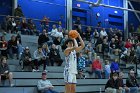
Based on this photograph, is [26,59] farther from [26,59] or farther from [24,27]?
[24,27]

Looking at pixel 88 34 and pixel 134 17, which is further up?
pixel 134 17

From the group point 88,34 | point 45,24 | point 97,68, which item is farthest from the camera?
point 88,34

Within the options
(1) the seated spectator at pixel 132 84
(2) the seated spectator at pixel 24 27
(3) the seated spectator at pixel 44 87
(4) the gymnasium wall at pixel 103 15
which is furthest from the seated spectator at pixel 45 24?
(3) the seated spectator at pixel 44 87

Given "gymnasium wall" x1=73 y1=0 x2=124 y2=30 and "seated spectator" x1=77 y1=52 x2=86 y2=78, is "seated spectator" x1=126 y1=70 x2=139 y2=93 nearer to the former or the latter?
"seated spectator" x1=77 y1=52 x2=86 y2=78

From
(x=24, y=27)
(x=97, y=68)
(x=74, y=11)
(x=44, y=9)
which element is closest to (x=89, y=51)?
(x=97, y=68)

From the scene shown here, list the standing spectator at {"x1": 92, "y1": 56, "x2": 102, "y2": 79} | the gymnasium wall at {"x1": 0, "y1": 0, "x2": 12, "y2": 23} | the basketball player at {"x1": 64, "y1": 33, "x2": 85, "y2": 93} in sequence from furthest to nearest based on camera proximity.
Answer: the gymnasium wall at {"x1": 0, "y1": 0, "x2": 12, "y2": 23}, the standing spectator at {"x1": 92, "y1": 56, "x2": 102, "y2": 79}, the basketball player at {"x1": 64, "y1": 33, "x2": 85, "y2": 93}

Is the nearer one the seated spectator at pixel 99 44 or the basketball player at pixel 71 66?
the basketball player at pixel 71 66

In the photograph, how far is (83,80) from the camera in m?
14.4

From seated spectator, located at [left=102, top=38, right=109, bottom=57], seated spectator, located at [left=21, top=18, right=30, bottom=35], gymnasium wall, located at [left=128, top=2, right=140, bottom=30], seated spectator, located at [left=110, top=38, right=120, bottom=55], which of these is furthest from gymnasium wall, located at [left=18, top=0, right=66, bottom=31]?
gymnasium wall, located at [left=128, top=2, right=140, bottom=30]

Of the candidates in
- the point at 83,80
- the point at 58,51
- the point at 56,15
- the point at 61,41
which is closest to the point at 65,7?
the point at 56,15

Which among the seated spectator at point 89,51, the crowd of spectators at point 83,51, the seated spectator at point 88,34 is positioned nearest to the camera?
the crowd of spectators at point 83,51

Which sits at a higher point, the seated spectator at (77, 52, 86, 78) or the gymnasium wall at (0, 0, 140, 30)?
the gymnasium wall at (0, 0, 140, 30)

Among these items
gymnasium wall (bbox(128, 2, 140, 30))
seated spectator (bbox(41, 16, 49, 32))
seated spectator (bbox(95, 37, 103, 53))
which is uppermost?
gymnasium wall (bbox(128, 2, 140, 30))

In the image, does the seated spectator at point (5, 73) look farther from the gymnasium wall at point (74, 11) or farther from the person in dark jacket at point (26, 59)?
the gymnasium wall at point (74, 11)
